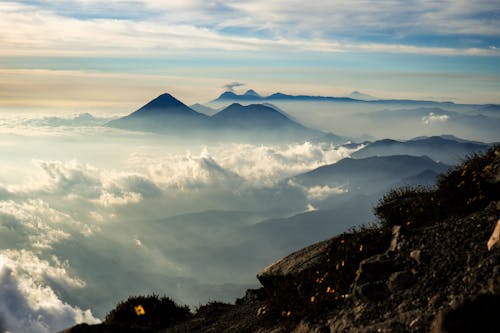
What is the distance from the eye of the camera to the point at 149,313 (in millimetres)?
19891

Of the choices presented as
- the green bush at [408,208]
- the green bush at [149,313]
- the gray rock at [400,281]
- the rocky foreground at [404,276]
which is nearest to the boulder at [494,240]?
the rocky foreground at [404,276]

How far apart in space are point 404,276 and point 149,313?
39.1 ft

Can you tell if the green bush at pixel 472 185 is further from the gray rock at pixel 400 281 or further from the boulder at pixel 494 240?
the gray rock at pixel 400 281

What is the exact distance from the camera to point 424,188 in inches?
820

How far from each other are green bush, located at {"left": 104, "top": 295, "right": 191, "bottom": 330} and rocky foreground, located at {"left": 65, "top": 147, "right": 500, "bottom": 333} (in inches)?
48.1

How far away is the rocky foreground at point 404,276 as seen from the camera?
9.90 metres

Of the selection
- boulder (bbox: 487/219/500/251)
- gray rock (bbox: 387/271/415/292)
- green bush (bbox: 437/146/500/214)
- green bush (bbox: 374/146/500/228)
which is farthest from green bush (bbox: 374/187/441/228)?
gray rock (bbox: 387/271/415/292)

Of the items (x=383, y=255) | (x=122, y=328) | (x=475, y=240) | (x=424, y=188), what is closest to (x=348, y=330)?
(x=383, y=255)

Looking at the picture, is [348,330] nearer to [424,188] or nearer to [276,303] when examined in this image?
[276,303]

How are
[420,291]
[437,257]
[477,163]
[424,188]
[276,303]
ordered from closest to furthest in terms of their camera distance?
[420,291], [437,257], [276,303], [477,163], [424,188]

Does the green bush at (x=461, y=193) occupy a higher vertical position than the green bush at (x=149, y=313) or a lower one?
higher

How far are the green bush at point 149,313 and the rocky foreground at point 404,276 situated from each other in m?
1.22

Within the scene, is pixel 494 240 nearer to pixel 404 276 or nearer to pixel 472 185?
pixel 404 276

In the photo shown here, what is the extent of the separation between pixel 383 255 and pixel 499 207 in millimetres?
3471
